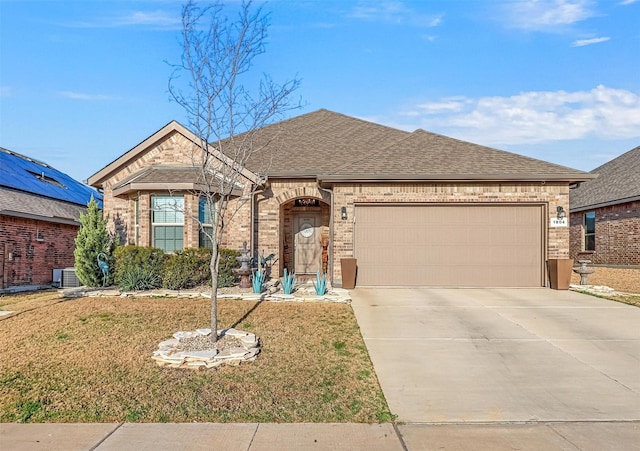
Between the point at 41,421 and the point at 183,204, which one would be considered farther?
the point at 183,204

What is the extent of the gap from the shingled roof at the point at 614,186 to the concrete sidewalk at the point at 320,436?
17.1 meters

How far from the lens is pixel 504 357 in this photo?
6.52 metres

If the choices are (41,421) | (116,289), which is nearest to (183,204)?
(116,289)

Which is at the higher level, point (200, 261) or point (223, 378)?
point (200, 261)

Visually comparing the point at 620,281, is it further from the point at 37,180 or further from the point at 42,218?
the point at 37,180

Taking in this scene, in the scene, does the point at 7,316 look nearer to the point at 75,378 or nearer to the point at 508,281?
the point at 75,378

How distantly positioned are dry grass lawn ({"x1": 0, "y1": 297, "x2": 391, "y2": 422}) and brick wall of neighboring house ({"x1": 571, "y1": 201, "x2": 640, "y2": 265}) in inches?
599

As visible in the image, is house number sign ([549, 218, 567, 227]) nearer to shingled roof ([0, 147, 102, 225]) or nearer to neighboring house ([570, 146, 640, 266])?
neighboring house ([570, 146, 640, 266])

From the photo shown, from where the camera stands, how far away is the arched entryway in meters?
15.3

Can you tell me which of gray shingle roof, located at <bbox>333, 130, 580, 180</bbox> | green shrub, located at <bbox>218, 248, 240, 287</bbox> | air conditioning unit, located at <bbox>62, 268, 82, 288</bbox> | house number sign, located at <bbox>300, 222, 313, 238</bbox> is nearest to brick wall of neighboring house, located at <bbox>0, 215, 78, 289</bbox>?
air conditioning unit, located at <bbox>62, 268, 82, 288</bbox>

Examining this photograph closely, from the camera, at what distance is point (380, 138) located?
16766mm

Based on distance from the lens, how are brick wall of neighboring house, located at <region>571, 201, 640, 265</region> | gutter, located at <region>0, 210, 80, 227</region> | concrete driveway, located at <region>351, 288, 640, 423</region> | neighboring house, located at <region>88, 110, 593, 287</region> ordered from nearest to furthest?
concrete driveway, located at <region>351, 288, 640, 423</region> < neighboring house, located at <region>88, 110, 593, 287</region> < gutter, located at <region>0, 210, 80, 227</region> < brick wall of neighboring house, located at <region>571, 201, 640, 265</region>

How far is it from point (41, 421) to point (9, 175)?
15.8m

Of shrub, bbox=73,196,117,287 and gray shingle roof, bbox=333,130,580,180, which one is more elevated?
gray shingle roof, bbox=333,130,580,180
